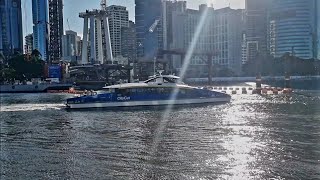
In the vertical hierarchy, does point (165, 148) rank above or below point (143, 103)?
below

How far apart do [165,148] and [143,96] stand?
33.0m

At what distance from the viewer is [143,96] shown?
59656mm

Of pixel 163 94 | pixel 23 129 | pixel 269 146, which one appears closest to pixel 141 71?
pixel 163 94

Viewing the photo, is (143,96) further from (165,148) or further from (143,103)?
(165,148)

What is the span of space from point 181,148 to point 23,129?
18487 mm

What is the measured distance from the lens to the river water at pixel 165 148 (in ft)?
68.6

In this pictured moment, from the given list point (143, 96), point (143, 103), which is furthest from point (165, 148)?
point (143, 96)

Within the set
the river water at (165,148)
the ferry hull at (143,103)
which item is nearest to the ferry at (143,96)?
the ferry hull at (143,103)

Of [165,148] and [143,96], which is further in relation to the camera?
[143,96]

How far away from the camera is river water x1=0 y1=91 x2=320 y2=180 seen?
20906 millimetres

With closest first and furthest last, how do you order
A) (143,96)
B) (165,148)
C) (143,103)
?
(165,148) → (143,103) → (143,96)

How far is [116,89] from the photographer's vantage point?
5856 centimetres

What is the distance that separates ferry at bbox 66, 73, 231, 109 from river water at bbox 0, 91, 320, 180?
12504mm

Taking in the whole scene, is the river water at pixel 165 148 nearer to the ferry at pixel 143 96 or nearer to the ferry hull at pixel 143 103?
the ferry hull at pixel 143 103
